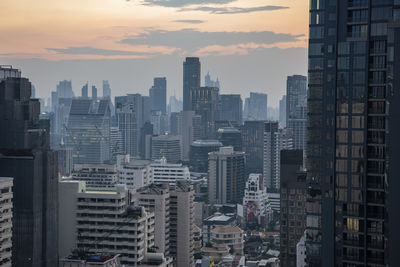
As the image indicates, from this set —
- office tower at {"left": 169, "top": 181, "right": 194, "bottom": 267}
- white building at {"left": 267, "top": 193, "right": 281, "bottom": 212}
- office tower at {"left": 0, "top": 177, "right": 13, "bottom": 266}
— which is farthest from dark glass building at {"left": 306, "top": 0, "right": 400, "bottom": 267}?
white building at {"left": 267, "top": 193, "right": 281, "bottom": 212}

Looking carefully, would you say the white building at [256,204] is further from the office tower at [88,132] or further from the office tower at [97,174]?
the office tower at [88,132]

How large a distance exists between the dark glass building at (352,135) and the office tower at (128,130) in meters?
160

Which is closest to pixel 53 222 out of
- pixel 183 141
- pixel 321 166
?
pixel 321 166

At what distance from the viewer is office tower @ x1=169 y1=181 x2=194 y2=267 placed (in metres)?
64.2

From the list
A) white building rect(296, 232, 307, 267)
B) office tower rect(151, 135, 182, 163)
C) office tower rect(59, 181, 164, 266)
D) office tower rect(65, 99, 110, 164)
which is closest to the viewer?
white building rect(296, 232, 307, 267)

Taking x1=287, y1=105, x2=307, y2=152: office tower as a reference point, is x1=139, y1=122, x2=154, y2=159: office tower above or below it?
below

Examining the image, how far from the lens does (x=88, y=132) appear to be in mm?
183500

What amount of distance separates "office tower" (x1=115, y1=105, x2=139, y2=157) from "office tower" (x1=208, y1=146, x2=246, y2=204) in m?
65.4

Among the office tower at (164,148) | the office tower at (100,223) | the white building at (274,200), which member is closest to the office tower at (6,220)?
the office tower at (100,223)

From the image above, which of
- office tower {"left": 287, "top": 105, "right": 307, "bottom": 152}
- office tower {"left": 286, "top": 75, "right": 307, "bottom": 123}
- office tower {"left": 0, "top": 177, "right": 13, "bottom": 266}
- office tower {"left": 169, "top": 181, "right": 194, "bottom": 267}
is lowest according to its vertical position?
office tower {"left": 169, "top": 181, "right": 194, "bottom": 267}

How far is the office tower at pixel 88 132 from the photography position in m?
177

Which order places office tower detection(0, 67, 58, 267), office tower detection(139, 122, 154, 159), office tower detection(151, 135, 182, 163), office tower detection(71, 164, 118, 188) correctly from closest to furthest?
office tower detection(0, 67, 58, 267) < office tower detection(71, 164, 118, 188) < office tower detection(151, 135, 182, 163) < office tower detection(139, 122, 154, 159)

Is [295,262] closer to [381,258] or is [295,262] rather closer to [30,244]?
[30,244]

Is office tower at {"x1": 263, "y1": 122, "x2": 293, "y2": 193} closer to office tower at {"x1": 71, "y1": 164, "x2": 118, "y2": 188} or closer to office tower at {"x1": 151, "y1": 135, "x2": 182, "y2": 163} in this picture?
office tower at {"x1": 151, "y1": 135, "x2": 182, "y2": 163}
